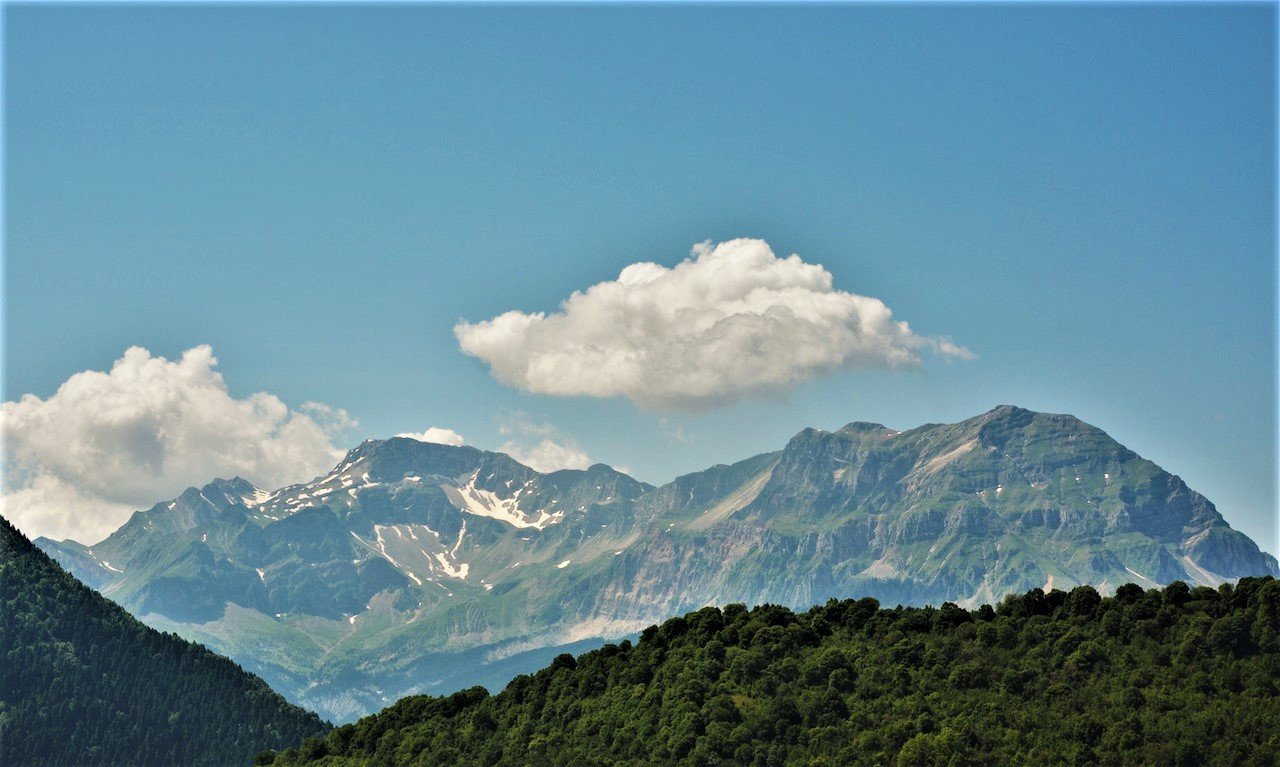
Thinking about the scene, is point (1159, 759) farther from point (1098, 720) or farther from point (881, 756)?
point (881, 756)

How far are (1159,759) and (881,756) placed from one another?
35.3m

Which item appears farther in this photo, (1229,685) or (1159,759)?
(1229,685)

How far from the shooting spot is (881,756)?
200 m

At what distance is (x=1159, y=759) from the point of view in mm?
185125

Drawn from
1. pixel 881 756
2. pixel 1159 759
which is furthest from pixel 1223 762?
pixel 881 756

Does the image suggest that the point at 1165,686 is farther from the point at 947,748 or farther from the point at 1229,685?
the point at 947,748

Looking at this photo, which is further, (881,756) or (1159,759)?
(881,756)

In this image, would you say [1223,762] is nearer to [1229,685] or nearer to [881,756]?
[1229,685]

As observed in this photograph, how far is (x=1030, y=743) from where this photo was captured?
19600 centimetres

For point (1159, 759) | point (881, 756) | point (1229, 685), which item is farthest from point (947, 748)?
point (1229, 685)

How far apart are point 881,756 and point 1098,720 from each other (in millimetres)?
28453

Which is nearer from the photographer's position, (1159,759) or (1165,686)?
(1159,759)

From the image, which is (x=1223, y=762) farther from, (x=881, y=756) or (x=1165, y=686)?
(x=881, y=756)

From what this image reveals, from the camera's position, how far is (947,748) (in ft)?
643
